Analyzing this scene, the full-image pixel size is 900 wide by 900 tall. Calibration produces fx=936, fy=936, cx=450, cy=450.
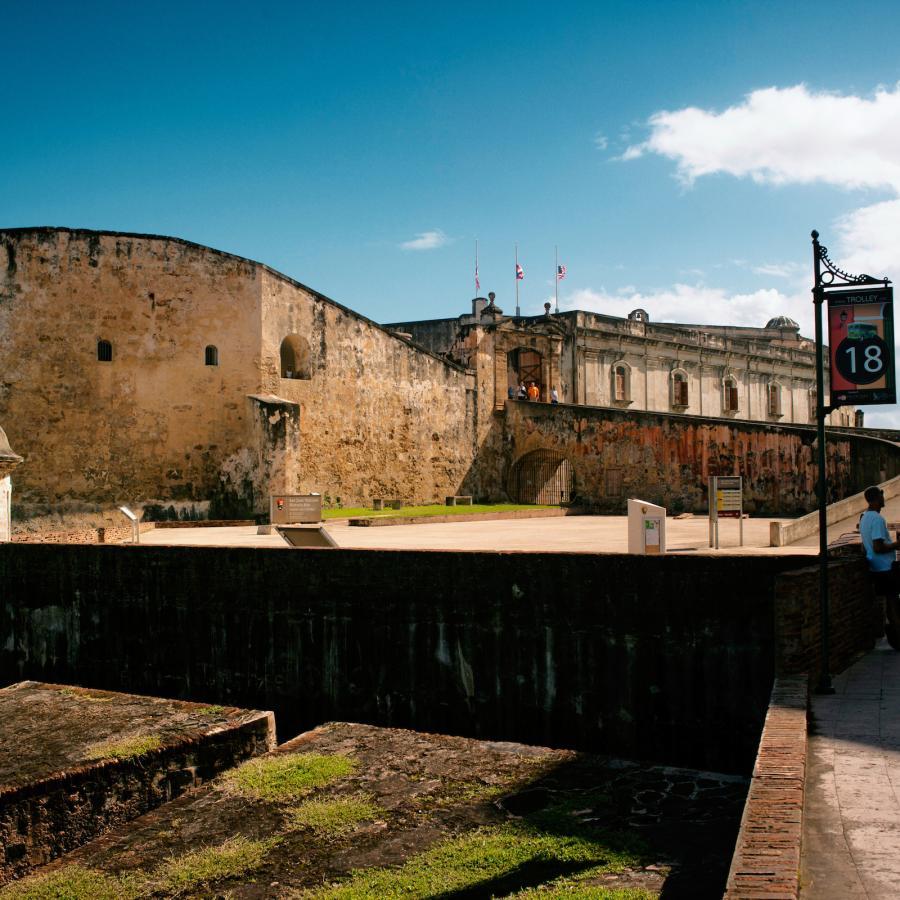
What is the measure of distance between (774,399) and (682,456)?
24.0 m

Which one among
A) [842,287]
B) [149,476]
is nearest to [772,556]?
[842,287]

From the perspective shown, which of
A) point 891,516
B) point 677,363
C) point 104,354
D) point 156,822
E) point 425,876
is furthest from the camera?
point 677,363

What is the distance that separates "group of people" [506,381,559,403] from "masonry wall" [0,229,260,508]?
11495mm

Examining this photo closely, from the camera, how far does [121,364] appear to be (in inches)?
926

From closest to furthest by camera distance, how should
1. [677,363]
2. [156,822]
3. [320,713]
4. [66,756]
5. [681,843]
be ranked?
[681,843] → [156,822] → [66,756] → [320,713] → [677,363]

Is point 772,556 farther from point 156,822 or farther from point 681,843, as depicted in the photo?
point 156,822

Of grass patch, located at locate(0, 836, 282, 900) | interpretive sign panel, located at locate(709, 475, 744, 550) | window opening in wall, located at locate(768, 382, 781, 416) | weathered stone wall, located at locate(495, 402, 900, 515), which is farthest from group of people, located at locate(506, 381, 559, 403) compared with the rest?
grass patch, located at locate(0, 836, 282, 900)

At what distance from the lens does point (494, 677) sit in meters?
10.0

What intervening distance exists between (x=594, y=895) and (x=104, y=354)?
2167 cm

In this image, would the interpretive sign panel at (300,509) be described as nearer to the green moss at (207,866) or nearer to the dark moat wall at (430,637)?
the dark moat wall at (430,637)

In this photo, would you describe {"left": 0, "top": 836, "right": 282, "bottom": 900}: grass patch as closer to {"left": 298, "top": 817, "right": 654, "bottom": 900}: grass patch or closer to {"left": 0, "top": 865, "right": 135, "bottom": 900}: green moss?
{"left": 0, "top": 865, "right": 135, "bottom": 900}: green moss

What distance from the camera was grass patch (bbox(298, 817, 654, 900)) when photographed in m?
4.79

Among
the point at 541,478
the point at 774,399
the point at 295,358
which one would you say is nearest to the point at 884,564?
the point at 295,358

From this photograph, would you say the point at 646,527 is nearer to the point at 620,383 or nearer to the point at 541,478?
the point at 541,478
